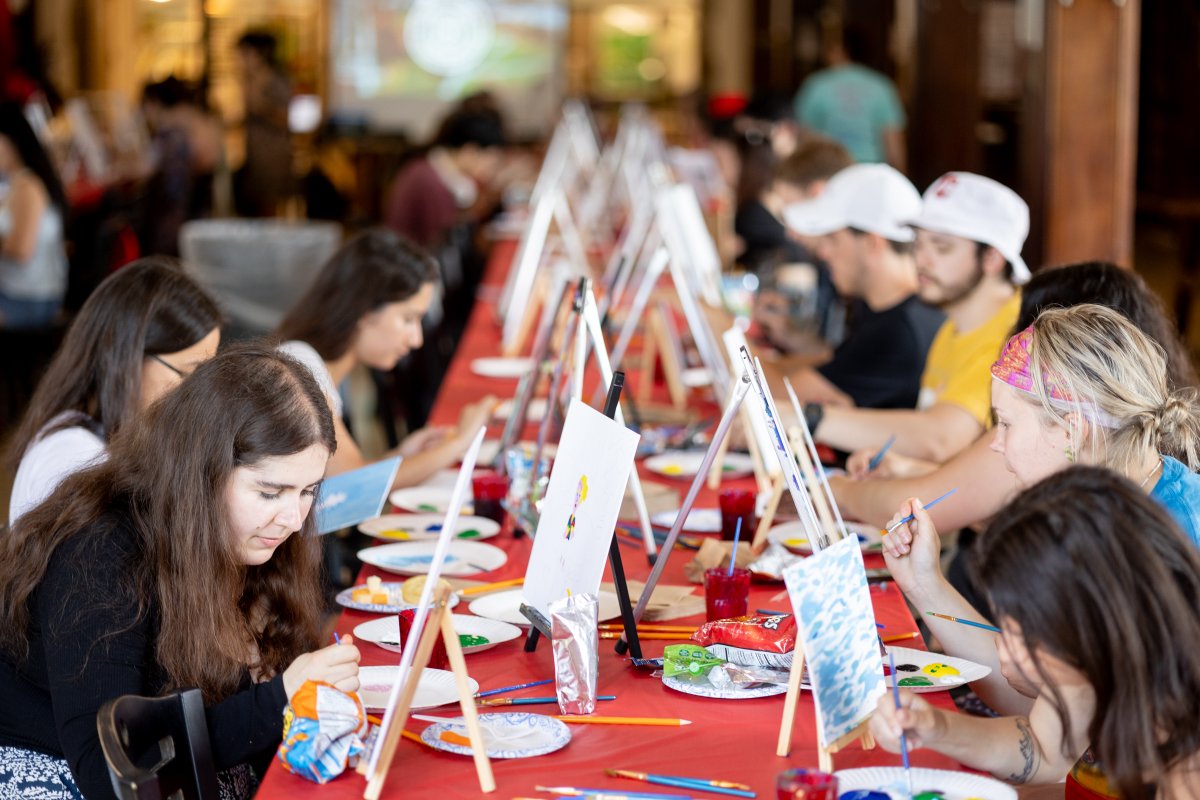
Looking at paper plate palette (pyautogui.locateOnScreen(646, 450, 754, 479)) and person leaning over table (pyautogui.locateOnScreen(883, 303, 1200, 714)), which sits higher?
person leaning over table (pyautogui.locateOnScreen(883, 303, 1200, 714))

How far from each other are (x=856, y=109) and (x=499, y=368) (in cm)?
430

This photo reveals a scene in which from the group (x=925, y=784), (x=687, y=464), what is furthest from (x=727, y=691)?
(x=687, y=464)

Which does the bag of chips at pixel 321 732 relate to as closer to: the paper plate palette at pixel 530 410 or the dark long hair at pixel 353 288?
the dark long hair at pixel 353 288

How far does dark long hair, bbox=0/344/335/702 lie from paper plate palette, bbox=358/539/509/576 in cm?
56

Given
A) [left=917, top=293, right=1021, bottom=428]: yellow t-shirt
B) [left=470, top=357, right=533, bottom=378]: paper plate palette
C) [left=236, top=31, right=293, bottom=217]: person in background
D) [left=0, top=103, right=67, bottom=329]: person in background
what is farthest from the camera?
[left=236, top=31, right=293, bottom=217]: person in background

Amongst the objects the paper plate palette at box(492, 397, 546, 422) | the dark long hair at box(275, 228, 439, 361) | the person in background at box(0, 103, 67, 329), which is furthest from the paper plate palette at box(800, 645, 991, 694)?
the person in background at box(0, 103, 67, 329)

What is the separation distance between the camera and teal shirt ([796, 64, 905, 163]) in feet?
27.3

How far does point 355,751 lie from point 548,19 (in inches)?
554

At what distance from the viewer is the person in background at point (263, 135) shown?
8680mm

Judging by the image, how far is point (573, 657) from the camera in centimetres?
195

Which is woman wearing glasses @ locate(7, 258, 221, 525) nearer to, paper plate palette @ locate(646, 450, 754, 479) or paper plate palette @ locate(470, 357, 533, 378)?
paper plate palette @ locate(646, 450, 754, 479)

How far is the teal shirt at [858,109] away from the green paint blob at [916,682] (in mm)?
6495

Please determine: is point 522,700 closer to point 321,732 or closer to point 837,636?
point 321,732

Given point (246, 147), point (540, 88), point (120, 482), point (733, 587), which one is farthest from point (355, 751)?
point (540, 88)
